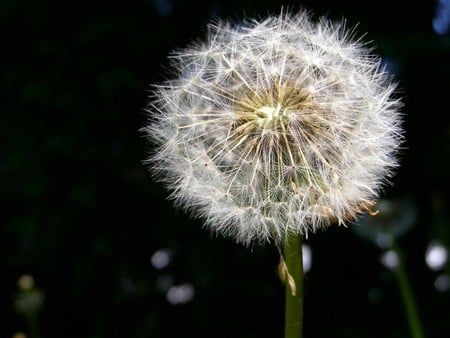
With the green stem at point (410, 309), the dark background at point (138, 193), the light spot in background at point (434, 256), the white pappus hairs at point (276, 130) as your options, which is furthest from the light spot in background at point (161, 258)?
the white pappus hairs at point (276, 130)

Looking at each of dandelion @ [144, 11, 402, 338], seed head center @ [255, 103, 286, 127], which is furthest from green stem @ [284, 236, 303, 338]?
seed head center @ [255, 103, 286, 127]

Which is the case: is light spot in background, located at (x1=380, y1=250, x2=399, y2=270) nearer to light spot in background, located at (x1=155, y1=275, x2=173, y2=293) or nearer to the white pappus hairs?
light spot in background, located at (x1=155, y1=275, x2=173, y2=293)

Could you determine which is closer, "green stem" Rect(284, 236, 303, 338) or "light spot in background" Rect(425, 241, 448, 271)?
"green stem" Rect(284, 236, 303, 338)

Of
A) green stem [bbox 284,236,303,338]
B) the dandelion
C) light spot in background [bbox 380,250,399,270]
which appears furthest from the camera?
light spot in background [bbox 380,250,399,270]

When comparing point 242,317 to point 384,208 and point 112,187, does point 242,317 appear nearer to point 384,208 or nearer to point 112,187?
point 112,187

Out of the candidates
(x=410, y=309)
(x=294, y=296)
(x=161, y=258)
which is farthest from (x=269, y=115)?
(x=161, y=258)

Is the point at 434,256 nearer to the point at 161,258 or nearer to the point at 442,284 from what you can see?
the point at 442,284

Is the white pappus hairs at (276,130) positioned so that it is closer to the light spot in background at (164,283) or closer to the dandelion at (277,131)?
the dandelion at (277,131)
